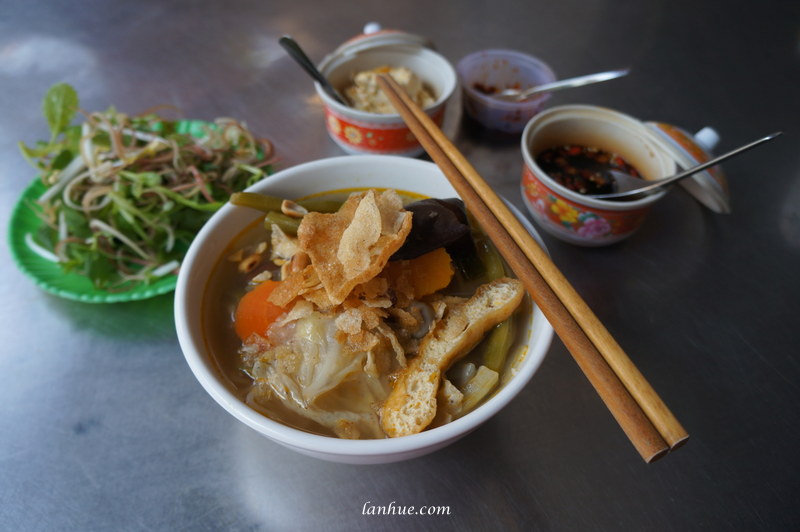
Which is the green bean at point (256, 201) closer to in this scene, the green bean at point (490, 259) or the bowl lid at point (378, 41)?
the green bean at point (490, 259)

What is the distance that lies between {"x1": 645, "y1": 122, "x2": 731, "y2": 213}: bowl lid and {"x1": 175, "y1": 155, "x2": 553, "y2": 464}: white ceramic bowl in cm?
87

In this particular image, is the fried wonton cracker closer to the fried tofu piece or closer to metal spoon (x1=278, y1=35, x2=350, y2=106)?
the fried tofu piece

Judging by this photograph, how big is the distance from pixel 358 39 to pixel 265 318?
139 centimetres

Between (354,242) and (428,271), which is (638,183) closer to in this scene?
(428,271)

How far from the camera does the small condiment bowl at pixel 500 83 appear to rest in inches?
78.0

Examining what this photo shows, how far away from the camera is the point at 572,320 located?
2.78 ft

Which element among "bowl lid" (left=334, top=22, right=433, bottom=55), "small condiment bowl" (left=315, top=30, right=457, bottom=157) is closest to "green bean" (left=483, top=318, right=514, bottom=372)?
"small condiment bowl" (left=315, top=30, right=457, bottom=157)

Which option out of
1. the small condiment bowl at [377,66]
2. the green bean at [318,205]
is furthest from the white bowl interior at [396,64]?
the green bean at [318,205]

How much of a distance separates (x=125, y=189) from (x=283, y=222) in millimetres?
914

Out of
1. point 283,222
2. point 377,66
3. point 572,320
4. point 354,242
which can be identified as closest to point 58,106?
point 377,66

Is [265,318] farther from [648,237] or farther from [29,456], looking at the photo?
[648,237]

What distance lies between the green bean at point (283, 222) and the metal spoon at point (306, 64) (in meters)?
0.76

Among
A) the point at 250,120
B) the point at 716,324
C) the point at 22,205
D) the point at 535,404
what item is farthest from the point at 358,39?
the point at 716,324

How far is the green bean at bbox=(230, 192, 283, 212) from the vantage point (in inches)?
44.1
